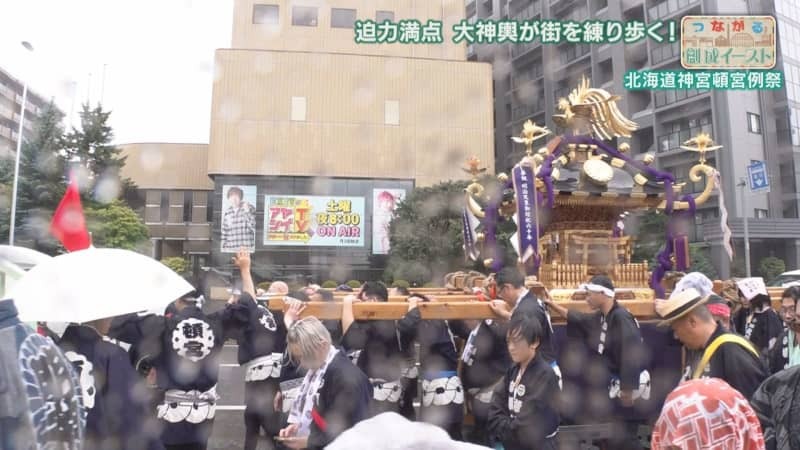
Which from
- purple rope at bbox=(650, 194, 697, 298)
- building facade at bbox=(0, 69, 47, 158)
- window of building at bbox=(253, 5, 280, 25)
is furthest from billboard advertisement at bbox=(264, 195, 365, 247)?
purple rope at bbox=(650, 194, 697, 298)

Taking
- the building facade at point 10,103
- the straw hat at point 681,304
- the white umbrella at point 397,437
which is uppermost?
the building facade at point 10,103

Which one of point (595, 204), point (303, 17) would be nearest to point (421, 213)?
point (303, 17)

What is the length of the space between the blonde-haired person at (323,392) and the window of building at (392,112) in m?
25.2

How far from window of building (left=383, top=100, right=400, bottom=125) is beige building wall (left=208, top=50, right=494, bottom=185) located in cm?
5

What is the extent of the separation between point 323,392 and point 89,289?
117cm

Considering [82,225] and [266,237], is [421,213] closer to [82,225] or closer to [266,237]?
[266,237]

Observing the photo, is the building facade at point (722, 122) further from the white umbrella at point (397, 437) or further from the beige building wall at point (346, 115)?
the white umbrella at point (397, 437)

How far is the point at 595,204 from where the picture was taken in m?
5.83

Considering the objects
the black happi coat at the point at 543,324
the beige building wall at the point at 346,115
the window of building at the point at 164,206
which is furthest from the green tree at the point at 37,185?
the black happi coat at the point at 543,324

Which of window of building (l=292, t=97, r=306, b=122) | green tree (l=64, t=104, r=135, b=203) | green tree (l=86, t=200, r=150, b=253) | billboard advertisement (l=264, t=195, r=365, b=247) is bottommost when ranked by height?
green tree (l=86, t=200, r=150, b=253)

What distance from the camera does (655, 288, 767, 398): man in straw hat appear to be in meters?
2.22

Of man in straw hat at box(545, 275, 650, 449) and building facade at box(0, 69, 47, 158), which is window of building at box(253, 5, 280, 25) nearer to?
building facade at box(0, 69, 47, 158)

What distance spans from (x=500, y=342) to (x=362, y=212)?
24.3m

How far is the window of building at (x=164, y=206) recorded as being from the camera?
29.8 meters
